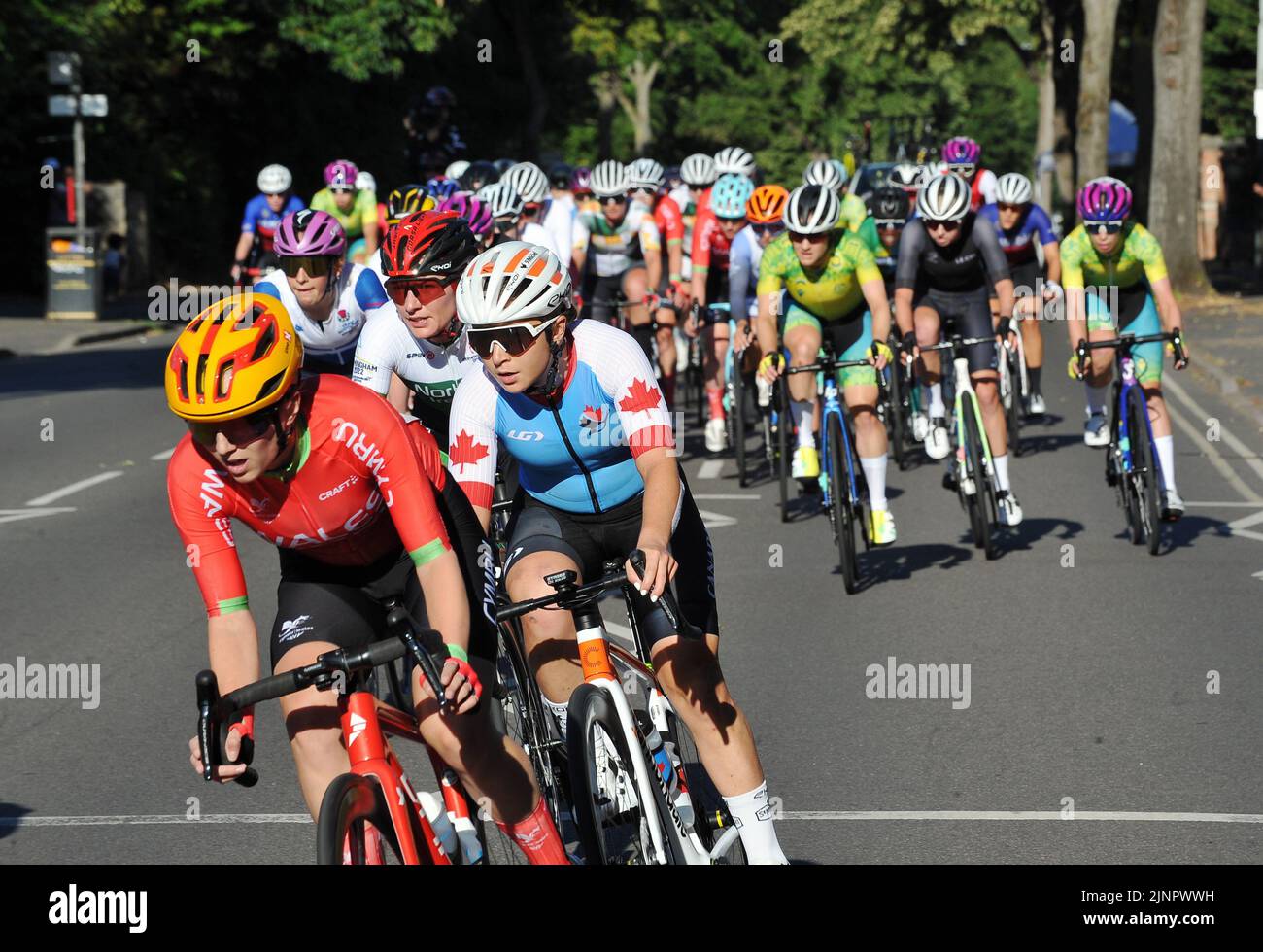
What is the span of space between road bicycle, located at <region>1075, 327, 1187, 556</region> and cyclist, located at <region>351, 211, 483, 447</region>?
15.6 ft

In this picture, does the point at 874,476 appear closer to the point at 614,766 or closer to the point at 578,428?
the point at 578,428

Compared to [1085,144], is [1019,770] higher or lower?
lower

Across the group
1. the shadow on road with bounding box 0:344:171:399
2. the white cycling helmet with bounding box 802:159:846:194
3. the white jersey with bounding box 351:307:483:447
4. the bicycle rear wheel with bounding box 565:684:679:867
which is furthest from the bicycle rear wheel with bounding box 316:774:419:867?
the shadow on road with bounding box 0:344:171:399

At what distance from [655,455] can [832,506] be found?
205 inches

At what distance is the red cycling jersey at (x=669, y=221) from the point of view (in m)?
17.1

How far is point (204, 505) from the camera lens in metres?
4.83

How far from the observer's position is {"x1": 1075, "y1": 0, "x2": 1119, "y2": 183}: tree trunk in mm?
36531

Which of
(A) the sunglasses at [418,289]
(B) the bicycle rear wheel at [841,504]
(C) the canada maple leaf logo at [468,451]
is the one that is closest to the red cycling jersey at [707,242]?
(B) the bicycle rear wheel at [841,504]

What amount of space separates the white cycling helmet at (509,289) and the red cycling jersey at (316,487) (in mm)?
427

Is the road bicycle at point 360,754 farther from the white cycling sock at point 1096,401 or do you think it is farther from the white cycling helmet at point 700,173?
the white cycling helmet at point 700,173

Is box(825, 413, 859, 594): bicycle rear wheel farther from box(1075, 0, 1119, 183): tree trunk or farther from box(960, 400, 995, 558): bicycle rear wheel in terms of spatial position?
box(1075, 0, 1119, 183): tree trunk

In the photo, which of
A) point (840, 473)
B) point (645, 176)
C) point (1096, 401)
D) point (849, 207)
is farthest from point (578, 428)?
point (645, 176)
